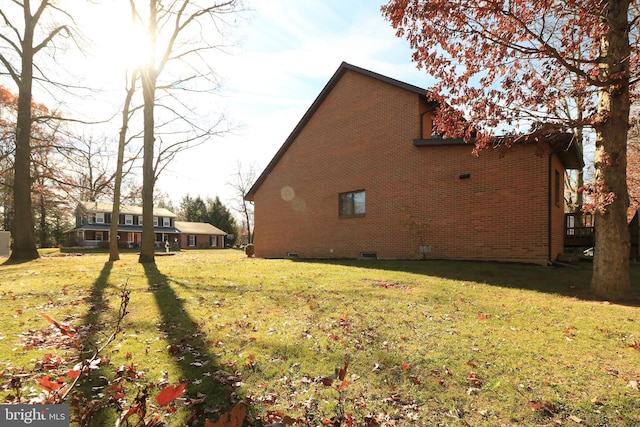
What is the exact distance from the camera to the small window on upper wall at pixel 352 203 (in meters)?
16.4

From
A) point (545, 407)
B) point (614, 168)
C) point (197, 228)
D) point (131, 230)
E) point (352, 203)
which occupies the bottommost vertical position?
point (545, 407)

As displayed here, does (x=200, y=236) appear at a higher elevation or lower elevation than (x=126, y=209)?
lower

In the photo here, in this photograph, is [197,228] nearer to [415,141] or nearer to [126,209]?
[126,209]

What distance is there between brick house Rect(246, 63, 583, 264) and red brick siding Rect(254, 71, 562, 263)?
0.04m

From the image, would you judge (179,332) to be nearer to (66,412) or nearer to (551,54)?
(66,412)

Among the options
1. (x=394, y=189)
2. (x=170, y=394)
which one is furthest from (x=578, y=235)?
(x=170, y=394)

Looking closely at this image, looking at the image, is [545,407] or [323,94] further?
[323,94]

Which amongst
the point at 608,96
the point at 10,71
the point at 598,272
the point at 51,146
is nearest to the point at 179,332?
the point at 598,272

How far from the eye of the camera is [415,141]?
14.2 m

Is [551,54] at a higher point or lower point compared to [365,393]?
higher

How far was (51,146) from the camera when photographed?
16688mm

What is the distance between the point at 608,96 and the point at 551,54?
1831mm

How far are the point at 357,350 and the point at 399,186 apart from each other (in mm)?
11313

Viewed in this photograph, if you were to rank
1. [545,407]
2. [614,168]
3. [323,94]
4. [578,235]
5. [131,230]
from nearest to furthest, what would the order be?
1. [545,407]
2. [614,168]
3. [578,235]
4. [323,94]
5. [131,230]
